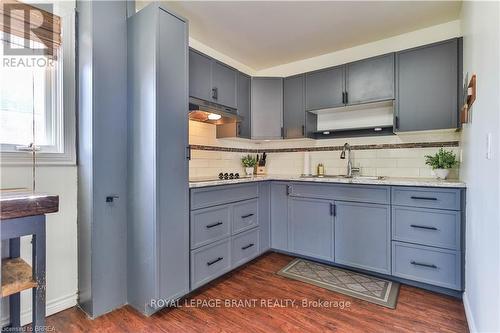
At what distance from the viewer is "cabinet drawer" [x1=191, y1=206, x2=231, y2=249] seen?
2090mm

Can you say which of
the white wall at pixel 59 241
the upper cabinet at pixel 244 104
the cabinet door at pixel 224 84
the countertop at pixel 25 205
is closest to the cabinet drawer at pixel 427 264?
the upper cabinet at pixel 244 104

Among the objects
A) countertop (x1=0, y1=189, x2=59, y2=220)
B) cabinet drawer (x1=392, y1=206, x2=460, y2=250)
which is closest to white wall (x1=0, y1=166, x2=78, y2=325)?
countertop (x1=0, y1=189, x2=59, y2=220)

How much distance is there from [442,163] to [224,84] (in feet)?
7.60

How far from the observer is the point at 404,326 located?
170cm

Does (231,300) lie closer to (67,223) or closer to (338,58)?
(67,223)

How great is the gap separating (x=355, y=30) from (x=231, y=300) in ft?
9.39

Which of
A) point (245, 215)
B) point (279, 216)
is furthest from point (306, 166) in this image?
point (245, 215)

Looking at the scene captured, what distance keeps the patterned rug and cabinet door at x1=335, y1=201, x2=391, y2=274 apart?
107mm

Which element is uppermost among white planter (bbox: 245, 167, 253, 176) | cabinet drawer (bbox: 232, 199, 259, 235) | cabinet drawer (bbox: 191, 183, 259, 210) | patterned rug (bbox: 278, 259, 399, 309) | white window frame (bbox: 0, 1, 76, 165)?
white window frame (bbox: 0, 1, 76, 165)

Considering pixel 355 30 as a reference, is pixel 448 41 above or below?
below

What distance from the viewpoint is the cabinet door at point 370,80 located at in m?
2.57

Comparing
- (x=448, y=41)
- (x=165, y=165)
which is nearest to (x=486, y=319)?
(x=165, y=165)

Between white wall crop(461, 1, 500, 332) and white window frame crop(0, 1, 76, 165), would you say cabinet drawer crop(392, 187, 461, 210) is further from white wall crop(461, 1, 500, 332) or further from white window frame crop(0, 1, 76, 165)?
white window frame crop(0, 1, 76, 165)

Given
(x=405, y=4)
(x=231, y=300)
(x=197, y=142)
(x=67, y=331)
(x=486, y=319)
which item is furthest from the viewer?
(x=197, y=142)
